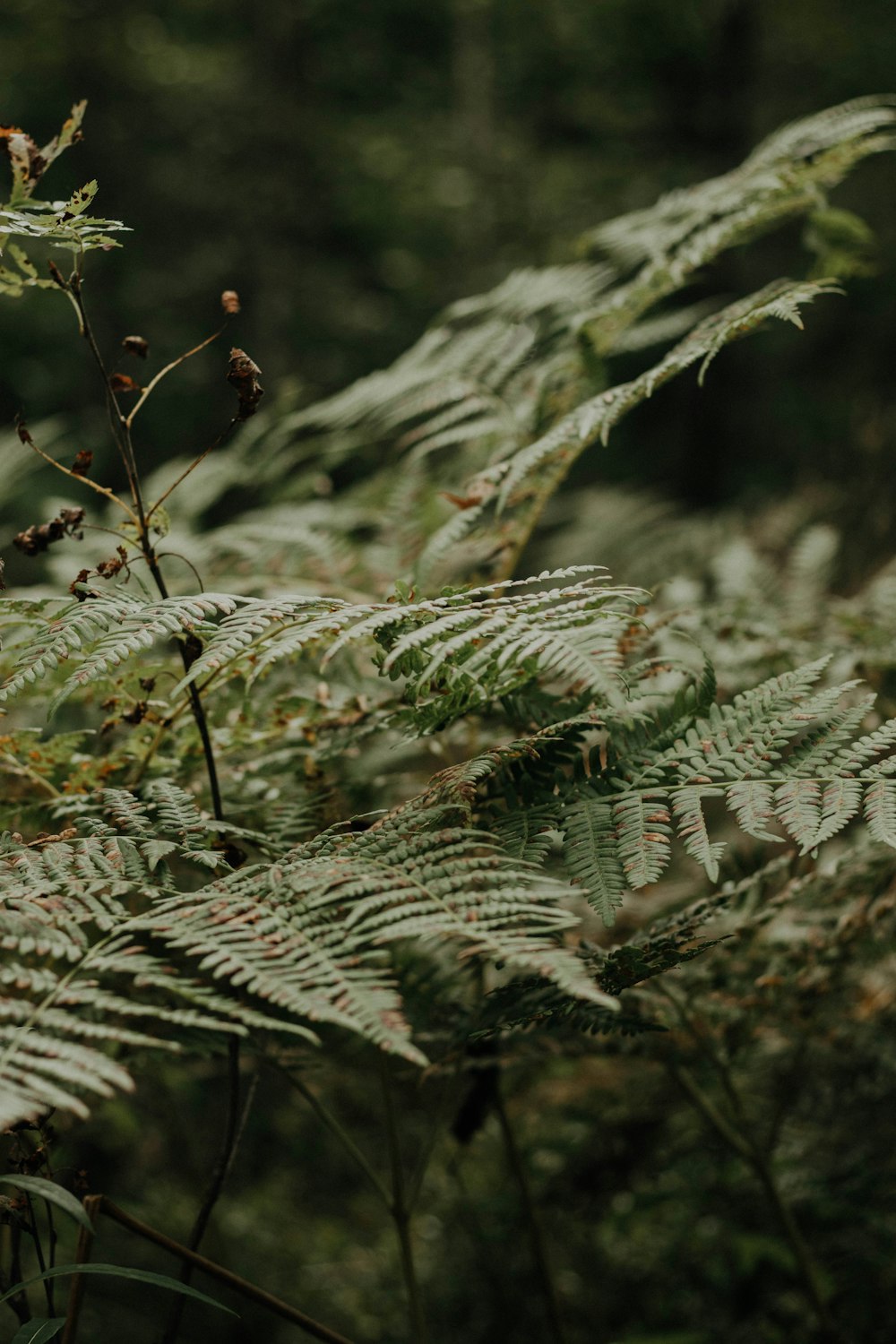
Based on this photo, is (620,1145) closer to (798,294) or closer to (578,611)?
(578,611)

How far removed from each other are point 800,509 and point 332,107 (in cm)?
735

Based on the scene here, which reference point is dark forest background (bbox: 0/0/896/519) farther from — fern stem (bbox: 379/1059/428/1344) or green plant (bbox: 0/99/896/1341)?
fern stem (bbox: 379/1059/428/1344)

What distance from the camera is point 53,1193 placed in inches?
26.9

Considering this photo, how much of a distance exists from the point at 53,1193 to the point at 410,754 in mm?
606

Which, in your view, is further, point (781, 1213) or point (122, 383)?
point (781, 1213)

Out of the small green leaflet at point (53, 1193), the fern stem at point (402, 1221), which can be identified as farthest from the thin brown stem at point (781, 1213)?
the small green leaflet at point (53, 1193)

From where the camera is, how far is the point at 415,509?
1544mm

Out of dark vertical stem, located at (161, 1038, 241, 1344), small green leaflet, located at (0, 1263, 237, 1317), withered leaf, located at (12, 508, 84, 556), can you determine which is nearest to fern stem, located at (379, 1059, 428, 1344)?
dark vertical stem, located at (161, 1038, 241, 1344)

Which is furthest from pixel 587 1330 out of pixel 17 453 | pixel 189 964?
pixel 17 453

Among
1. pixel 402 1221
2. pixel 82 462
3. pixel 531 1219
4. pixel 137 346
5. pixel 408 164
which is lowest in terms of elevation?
pixel 531 1219

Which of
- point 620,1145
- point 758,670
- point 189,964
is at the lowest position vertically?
point 620,1145

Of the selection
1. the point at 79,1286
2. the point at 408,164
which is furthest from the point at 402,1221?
the point at 408,164

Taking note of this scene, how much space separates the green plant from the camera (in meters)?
0.67

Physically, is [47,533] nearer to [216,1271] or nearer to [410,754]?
[410,754]
